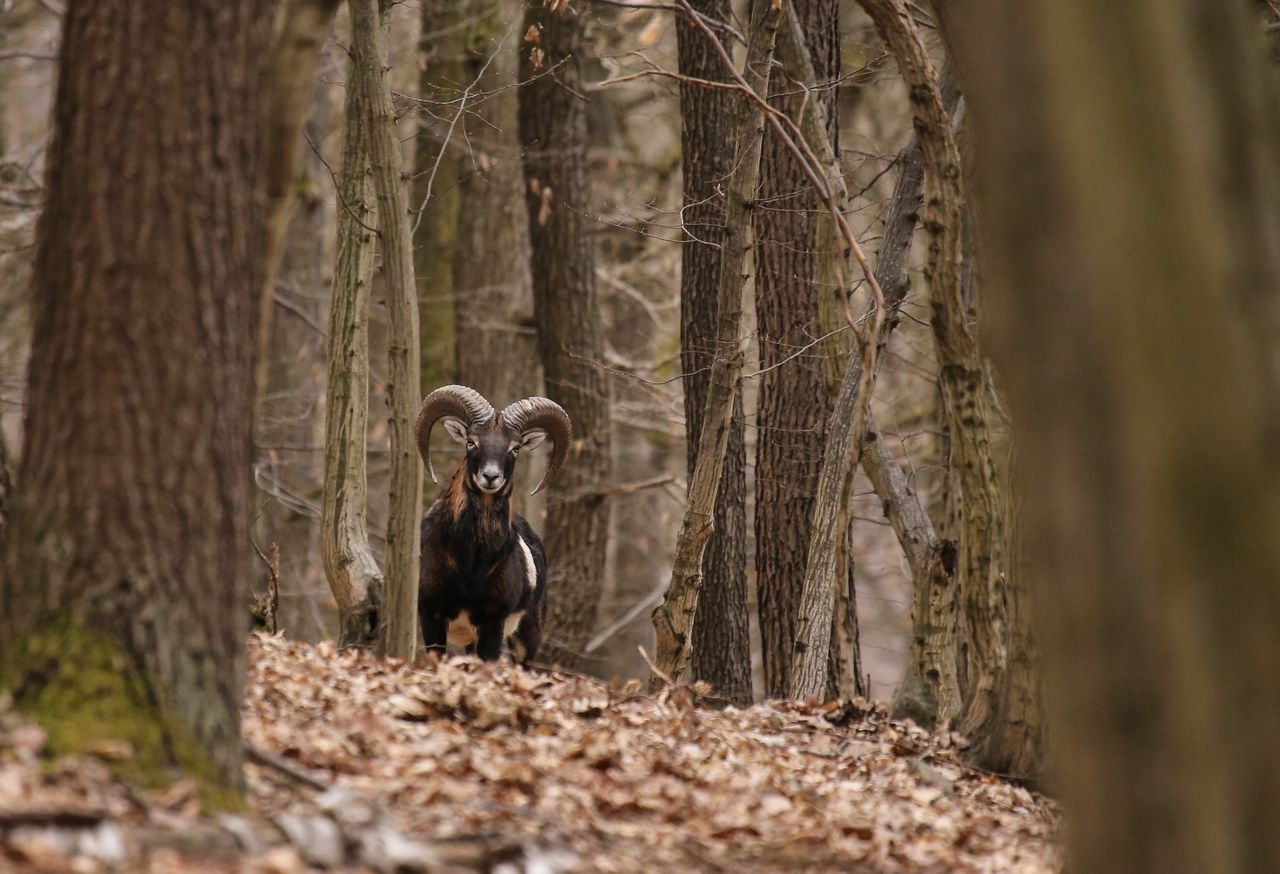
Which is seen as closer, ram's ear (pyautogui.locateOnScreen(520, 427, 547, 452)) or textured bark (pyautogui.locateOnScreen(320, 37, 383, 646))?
textured bark (pyautogui.locateOnScreen(320, 37, 383, 646))

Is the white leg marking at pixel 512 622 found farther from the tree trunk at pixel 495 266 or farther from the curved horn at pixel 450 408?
the tree trunk at pixel 495 266

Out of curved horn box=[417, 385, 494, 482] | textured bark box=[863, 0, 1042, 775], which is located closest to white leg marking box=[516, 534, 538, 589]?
curved horn box=[417, 385, 494, 482]

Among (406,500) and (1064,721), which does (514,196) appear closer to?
(406,500)

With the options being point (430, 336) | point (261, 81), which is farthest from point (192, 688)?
point (430, 336)

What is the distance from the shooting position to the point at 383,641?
26.8 feet

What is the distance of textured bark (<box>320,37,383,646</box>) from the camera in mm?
9023

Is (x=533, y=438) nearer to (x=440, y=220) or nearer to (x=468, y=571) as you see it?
(x=468, y=571)

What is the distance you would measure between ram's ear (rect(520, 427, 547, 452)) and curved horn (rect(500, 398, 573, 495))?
0.40 feet

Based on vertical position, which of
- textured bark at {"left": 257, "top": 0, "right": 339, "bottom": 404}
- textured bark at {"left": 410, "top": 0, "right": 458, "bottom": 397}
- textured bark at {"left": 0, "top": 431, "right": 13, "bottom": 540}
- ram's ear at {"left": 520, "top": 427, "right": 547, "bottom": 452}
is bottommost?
textured bark at {"left": 0, "top": 431, "right": 13, "bottom": 540}

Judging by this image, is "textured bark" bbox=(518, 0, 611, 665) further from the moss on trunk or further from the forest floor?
the moss on trunk

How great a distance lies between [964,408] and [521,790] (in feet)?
12.1

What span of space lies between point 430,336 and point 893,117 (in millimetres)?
6789

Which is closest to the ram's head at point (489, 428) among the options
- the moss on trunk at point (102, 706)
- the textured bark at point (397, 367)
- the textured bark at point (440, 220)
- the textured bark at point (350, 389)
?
the textured bark at point (350, 389)

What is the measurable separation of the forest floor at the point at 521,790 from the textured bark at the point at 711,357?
10.8 feet
